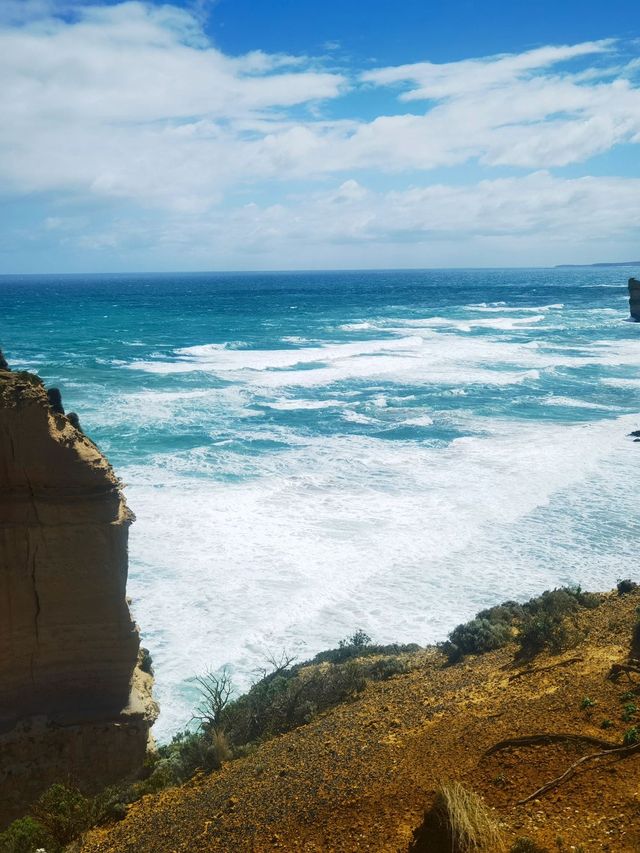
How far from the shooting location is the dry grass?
5.77m

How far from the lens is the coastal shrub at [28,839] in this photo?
24.3 ft

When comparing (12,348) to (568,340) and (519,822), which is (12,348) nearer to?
(568,340)

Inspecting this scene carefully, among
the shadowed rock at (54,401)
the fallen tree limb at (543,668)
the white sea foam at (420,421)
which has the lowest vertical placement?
the fallen tree limb at (543,668)

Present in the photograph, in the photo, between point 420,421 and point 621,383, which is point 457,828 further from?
point 621,383

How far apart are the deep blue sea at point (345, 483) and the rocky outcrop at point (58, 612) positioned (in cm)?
291

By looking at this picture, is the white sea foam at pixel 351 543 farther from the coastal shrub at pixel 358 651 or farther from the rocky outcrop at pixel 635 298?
the rocky outcrop at pixel 635 298

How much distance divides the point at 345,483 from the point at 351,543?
4919 millimetres

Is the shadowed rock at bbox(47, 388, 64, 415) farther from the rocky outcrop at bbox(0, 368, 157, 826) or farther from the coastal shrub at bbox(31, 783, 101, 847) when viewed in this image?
the coastal shrub at bbox(31, 783, 101, 847)

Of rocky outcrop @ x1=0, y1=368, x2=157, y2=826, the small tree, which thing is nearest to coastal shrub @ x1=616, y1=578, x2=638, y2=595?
the small tree

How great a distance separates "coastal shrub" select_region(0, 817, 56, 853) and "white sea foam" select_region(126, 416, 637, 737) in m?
4.20

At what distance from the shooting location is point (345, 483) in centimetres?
2331

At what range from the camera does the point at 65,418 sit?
910 centimetres

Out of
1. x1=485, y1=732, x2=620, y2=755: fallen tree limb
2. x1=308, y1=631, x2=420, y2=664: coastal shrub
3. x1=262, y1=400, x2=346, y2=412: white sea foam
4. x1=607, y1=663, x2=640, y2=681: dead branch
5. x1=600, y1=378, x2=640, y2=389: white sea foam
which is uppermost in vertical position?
x1=262, y1=400, x2=346, y2=412: white sea foam

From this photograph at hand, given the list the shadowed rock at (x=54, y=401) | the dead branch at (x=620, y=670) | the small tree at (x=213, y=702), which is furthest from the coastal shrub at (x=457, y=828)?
the shadowed rock at (x=54, y=401)
